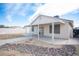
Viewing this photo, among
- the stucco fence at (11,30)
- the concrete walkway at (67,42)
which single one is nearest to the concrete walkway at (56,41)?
the concrete walkway at (67,42)

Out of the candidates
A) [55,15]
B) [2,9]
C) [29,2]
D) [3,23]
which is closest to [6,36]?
[3,23]

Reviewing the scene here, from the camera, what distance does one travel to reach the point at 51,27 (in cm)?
353

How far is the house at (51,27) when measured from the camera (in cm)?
350

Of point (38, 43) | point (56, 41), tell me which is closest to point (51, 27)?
point (56, 41)

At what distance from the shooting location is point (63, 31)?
11.5ft

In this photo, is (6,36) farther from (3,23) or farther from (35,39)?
(35,39)

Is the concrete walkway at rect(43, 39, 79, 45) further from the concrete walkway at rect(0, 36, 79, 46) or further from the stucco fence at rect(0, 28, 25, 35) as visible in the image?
the stucco fence at rect(0, 28, 25, 35)

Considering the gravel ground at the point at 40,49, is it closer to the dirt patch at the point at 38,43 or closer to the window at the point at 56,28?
the dirt patch at the point at 38,43

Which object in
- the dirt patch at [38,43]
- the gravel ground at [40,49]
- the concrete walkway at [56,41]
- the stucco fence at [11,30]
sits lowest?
the gravel ground at [40,49]

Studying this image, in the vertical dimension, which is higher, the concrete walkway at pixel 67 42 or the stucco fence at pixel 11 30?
the stucco fence at pixel 11 30

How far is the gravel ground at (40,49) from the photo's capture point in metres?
3.53

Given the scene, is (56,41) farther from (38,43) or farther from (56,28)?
(38,43)

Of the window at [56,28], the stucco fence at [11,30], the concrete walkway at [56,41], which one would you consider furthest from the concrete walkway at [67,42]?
the stucco fence at [11,30]

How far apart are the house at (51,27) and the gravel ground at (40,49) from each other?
24cm
